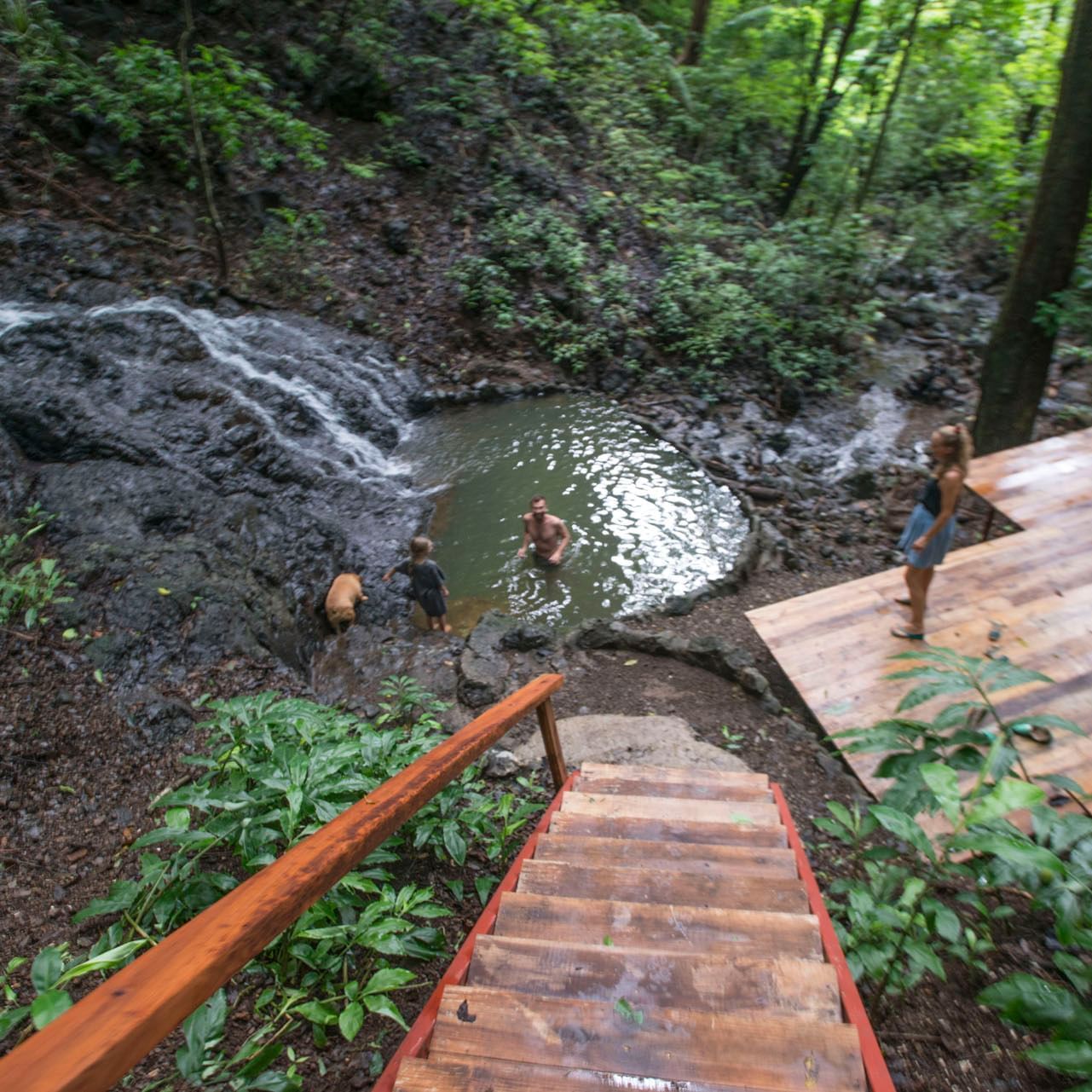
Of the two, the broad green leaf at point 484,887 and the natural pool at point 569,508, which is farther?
the natural pool at point 569,508

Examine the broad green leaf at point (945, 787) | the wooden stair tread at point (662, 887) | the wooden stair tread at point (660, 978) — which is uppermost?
the broad green leaf at point (945, 787)

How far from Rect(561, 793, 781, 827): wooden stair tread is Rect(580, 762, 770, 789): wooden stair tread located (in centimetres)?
25

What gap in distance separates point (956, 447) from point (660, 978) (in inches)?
167

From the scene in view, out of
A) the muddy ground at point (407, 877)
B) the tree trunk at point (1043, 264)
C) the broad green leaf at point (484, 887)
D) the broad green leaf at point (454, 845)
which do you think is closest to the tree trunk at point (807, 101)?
the tree trunk at point (1043, 264)

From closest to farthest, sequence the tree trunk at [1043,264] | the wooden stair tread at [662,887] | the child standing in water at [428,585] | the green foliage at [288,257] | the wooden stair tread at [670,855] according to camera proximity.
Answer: the wooden stair tread at [662,887] → the wooden stair tread at [670,855] → the tree trunk at [1043,264] → the child standing in water at [428,585] → the green foliage at [288,257]

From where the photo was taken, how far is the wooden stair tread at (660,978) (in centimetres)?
193

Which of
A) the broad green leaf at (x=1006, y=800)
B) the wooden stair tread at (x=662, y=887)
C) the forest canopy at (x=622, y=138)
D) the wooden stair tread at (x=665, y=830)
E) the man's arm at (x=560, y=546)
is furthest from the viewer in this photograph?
the forest canopy at (x=622, y=138)

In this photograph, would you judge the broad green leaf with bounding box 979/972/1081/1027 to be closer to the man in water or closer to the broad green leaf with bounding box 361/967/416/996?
the broad green leaf with bounding box 361/967/416/996

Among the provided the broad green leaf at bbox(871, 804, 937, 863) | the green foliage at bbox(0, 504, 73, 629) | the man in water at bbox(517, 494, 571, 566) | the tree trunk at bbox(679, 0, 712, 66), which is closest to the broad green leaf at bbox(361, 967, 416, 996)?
the broad green leaf at bbox(871, 804, 937, 863)

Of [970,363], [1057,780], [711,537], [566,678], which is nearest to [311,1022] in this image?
[1057,780]

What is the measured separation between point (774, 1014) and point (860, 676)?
369 centimetres

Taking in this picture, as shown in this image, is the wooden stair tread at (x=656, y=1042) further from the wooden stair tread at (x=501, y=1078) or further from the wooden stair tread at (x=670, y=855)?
the wooden stair tread at (x=670, y=855)

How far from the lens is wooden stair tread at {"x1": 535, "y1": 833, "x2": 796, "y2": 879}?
9.28ft

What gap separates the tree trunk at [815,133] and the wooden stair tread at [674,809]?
543 inches
